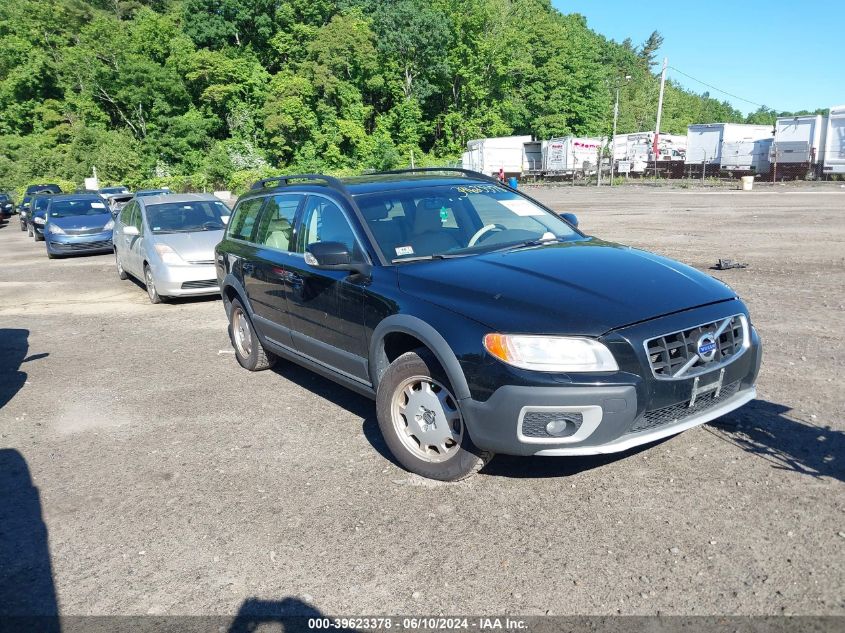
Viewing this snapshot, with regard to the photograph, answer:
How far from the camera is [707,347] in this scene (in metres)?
3.76

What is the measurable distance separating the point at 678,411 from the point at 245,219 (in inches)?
177

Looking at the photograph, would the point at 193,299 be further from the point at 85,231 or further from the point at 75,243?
the point at 85,231

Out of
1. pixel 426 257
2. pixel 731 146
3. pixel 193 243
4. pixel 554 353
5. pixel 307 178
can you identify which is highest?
pixel 731 146

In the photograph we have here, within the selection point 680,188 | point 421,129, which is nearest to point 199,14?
point 421,129

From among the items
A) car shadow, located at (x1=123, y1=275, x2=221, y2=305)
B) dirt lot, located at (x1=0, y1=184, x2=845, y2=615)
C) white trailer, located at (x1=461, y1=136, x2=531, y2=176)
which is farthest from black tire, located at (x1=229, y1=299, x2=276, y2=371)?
white trailer, located at (x1=461, y1=136, x2=531, y2=176)

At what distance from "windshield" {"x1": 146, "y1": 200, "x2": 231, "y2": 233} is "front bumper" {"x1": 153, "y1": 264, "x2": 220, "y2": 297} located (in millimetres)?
961

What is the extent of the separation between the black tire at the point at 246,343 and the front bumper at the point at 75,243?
12398 mm

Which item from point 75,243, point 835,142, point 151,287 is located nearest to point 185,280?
point 151,287

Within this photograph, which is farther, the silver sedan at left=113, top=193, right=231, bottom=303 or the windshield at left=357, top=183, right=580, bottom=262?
the silver sedan at left=113, top=193, right=231, bottom=303

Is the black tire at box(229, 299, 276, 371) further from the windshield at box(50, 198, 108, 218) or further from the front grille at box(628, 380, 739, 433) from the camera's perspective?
the windshield at box(50, 198, 108, 218)

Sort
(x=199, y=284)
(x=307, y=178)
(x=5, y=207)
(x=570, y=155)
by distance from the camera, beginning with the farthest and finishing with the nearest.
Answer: (x=570, y=155)
(x=5, y=207)
(x=199, y=284)
(x=307, y=178)

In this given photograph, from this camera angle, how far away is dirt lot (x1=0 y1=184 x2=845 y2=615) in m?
3.11

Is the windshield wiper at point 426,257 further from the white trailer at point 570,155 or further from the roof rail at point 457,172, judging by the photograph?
the white trailer at point 570,155

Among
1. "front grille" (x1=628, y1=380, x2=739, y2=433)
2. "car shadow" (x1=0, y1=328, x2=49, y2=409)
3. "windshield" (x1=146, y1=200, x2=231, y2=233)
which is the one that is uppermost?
"windshield" (x1=146, y1=200, x2=231, y2=233)
